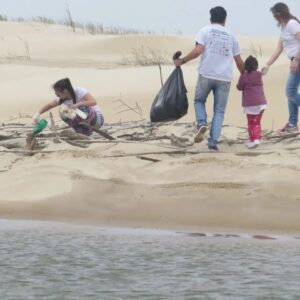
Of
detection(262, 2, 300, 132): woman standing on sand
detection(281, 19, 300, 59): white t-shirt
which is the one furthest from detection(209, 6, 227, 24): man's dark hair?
detection(281, 19, 300, 59): white t-shirt

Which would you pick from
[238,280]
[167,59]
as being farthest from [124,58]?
[238,280]

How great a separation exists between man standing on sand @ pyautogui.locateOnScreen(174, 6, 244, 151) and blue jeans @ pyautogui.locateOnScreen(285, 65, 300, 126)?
3.03 feet

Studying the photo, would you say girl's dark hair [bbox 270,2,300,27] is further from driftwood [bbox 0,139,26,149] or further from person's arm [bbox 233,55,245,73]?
driftwood [bbox 0,139,26,149]

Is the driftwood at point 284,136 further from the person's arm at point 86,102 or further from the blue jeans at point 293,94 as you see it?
the person's arm at point 86,102

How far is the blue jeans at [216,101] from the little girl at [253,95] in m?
0.20

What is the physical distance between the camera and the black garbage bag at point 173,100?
8719 millimetres

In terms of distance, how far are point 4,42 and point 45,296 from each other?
65.8 feet

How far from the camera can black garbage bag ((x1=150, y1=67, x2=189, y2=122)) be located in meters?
8.72

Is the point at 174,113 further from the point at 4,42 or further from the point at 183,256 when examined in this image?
the point at 4,42

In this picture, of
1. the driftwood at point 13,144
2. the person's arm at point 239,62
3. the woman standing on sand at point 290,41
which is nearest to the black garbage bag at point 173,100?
the person's arm at point 239,62

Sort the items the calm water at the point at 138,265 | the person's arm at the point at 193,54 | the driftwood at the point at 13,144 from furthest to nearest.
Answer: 1. the driftwood at the point at 13,144
2. the person's arm at the point at 193,54
3. the calm water at the point at 138,265

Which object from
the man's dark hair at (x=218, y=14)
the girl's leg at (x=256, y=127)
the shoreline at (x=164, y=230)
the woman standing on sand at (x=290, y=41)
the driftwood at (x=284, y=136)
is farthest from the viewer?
the woman standing on sand at (x=290, y=41)

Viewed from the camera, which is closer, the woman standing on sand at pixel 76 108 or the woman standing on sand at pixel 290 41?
the woman standing on sand at pixel 290 41

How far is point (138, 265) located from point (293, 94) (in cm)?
396
